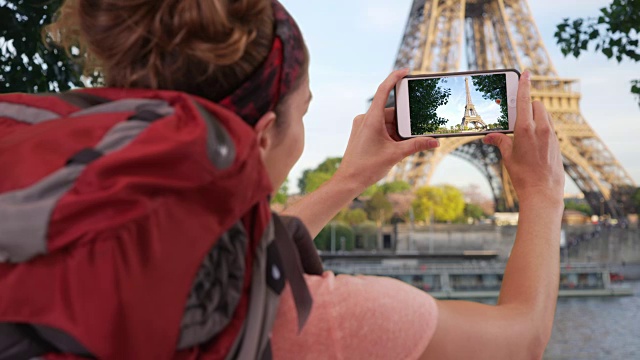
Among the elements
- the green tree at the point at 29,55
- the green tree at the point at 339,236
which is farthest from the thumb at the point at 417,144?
the green tree at the point at 339,236

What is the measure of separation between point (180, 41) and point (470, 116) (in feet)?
1.48

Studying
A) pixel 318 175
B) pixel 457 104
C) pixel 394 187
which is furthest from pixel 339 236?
pixel 457 104

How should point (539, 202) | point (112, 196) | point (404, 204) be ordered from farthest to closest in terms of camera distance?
point (404, 204)
point (539, 202)
point (112, 196)

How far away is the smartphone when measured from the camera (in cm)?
84

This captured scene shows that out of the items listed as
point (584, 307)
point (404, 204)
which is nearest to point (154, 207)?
point (584, 307)

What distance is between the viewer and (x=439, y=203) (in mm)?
28859

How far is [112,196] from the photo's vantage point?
1.34 ft

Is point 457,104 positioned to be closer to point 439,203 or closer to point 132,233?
point 132,233

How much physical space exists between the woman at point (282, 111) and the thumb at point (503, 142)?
0.16 metres

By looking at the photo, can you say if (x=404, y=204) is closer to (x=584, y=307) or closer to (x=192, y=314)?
(x=584, y=307)

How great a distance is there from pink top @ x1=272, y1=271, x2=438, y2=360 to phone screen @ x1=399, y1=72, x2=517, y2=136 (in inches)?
14.2

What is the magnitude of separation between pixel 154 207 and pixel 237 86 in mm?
142

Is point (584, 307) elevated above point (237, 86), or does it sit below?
below

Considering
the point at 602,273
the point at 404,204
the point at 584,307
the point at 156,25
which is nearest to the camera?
the point at 156,25
